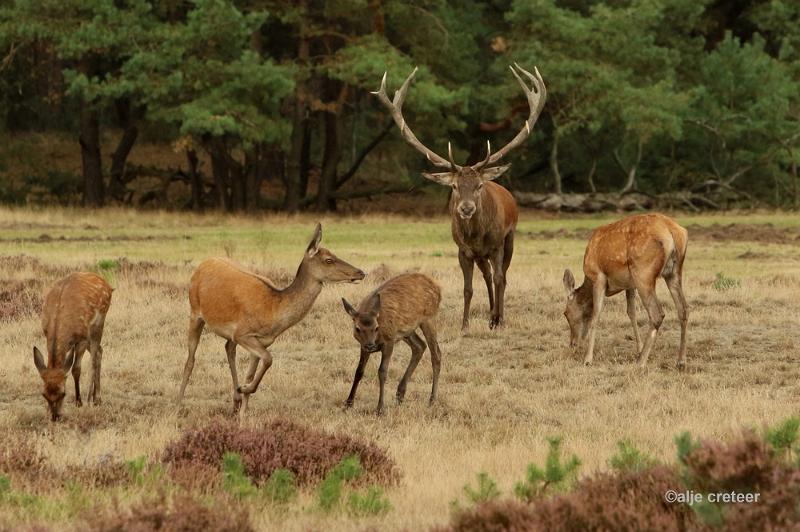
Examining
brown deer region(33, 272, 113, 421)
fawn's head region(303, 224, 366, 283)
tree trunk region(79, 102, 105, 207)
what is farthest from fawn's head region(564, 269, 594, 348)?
tree trunk region(79, 102, 105, 207)

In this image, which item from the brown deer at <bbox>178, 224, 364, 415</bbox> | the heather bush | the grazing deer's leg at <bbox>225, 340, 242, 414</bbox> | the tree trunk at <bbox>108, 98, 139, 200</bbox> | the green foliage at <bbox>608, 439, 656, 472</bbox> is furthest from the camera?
the tree trunk at <bbox>108, 98, 139, 200</bbox>

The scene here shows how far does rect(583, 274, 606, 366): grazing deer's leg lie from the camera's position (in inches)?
506

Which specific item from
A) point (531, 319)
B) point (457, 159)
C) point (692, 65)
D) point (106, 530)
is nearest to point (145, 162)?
point (457, 159)

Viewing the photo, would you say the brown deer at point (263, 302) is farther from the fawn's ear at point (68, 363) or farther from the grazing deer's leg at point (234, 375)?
the fawn's ear at point (68, 363)

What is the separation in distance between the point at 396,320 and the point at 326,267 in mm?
934

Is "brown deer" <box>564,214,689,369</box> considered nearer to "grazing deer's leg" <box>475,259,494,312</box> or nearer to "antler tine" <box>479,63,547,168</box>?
"grazing deer's leg" <box>475,259,494,312</box>

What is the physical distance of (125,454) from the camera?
8.91 m

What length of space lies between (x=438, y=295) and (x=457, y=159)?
29.7 m

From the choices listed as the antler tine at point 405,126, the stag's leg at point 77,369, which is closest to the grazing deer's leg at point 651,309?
the antler tine at point 405,126

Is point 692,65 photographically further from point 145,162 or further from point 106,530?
point 106,530

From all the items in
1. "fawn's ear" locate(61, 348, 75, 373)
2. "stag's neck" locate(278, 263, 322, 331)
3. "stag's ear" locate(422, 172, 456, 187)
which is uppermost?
"stag's ear" locate(422, 172, 456, 187)

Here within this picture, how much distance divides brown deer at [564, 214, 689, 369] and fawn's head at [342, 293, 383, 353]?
311cm

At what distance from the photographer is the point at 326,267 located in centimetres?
1034

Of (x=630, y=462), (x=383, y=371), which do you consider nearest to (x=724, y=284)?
(x=383, y=371)
